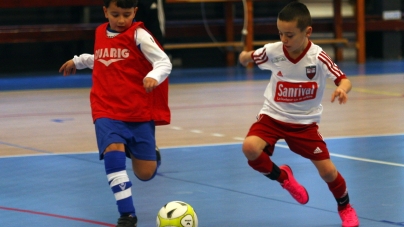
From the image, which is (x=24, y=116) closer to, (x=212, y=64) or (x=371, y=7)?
(x=212, y=64)

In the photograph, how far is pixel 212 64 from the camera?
13289mm

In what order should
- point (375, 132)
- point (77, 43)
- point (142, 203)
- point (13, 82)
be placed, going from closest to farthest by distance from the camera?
point (142, 203) → point (375, 132) → point (13, 82) → point (77, 43)

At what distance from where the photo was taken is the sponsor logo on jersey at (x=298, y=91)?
3686 millimetres

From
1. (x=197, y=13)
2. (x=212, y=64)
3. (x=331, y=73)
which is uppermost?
(x=331, y=73)

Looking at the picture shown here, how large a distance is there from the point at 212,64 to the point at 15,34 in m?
3.60

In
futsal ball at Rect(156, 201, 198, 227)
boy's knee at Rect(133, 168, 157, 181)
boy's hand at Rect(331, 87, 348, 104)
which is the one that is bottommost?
futsal ball at Rect(156, 201, 198, 227)

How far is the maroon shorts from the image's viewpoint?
3.66 meters

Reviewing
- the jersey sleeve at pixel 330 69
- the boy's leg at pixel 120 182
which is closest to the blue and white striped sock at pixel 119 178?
the boy's leg at pixel 120 182

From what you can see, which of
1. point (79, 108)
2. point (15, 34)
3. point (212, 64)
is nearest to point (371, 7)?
point (212, 64)

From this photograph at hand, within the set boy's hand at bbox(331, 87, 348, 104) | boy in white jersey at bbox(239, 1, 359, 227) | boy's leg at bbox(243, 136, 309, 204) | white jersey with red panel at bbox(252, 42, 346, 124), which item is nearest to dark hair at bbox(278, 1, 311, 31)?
boy in white jersey at bbox(239, 1, 359, 227)

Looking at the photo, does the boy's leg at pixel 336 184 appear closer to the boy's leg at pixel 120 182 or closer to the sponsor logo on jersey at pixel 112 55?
the boy's leg at pixel 120 182

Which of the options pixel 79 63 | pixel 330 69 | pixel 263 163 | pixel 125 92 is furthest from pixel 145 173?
pixel 330 69

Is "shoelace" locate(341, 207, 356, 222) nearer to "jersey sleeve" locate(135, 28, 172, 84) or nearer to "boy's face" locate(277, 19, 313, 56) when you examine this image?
"boy's face" locate(277, 19, 313, 56)

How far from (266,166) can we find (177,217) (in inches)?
25.1
